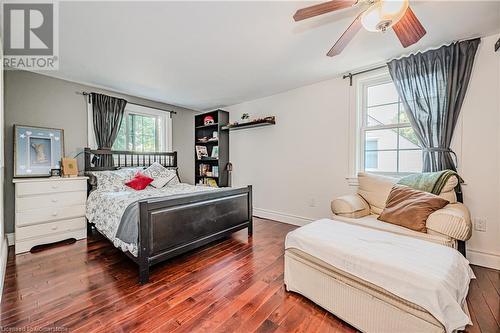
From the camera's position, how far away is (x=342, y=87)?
3166mm

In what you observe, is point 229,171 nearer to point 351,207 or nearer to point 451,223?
point 351,207

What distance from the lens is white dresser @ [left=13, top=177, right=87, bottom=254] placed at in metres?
2.54

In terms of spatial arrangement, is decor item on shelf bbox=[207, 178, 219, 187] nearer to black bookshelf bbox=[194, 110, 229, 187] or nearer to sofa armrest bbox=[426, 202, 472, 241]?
black bookshelf bbox=[194, 110, 229, 187]

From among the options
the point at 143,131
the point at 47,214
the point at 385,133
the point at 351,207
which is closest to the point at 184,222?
the point at 351,207

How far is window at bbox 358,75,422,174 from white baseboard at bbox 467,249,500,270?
1.01m

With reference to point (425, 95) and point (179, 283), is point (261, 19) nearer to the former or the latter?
point (425, 95)

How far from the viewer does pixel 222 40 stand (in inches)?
87.4

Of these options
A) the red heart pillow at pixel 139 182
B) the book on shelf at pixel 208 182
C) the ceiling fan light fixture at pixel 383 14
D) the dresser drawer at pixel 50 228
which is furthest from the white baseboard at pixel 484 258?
the dresser drawer at pixel 50 228

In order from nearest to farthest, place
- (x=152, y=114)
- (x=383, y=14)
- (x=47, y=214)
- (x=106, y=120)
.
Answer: (x=383, y=14) → (x=47, y=214) → (x=106, y=120) → (x=152, y=114)

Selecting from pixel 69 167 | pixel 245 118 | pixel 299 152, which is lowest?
pixel 69 167

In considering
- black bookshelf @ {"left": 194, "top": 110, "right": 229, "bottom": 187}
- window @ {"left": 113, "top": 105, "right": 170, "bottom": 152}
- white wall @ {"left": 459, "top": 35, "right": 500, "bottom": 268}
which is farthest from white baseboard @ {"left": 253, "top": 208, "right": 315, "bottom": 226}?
window @ {"left": 113, "top": 105, "right": 170, "bottom": 152}

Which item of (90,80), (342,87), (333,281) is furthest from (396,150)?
(90,80)

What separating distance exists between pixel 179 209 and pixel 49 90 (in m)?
2.83

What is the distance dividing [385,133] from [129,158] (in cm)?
421
